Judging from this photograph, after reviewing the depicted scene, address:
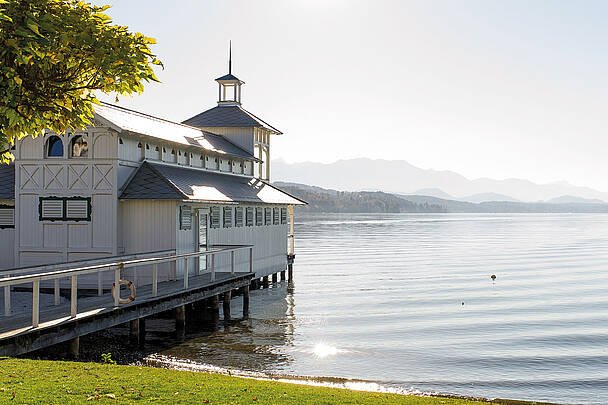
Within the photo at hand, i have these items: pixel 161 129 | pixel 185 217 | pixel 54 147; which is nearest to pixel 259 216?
pixel 161 129

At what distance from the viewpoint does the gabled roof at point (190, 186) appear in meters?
25.0

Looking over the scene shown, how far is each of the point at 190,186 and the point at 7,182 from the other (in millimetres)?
7478

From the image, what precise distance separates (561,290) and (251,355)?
1032 inches

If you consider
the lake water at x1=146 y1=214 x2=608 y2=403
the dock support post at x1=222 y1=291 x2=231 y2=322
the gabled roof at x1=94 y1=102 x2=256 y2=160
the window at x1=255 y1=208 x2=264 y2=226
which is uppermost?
the gabled roof at x1=94 y1=102 x2=256 y2=160

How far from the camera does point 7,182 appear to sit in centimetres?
2705

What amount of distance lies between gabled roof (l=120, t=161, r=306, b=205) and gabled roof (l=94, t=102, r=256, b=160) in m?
1.27

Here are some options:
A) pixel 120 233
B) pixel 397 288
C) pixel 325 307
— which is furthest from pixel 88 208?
pixel 397 288

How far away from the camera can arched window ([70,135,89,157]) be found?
2481 cm

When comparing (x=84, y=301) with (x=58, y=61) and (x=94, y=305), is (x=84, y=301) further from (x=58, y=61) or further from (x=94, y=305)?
(x=58, y=61)

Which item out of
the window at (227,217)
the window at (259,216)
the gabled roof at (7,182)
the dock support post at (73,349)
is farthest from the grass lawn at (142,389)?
the window at (259,216)

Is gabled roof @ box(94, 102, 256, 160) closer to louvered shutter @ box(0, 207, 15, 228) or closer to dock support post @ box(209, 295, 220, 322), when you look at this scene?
louvered shutter @ box(0, 207, 15, 228)

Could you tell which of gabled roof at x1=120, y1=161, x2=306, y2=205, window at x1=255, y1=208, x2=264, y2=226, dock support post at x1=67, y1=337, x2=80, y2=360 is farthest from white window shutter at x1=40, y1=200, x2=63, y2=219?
window at x1=255, y1=208, x2=264, y2=226

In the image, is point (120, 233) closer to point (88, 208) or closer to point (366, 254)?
point (88, 208)

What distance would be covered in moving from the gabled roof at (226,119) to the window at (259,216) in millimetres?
6940
